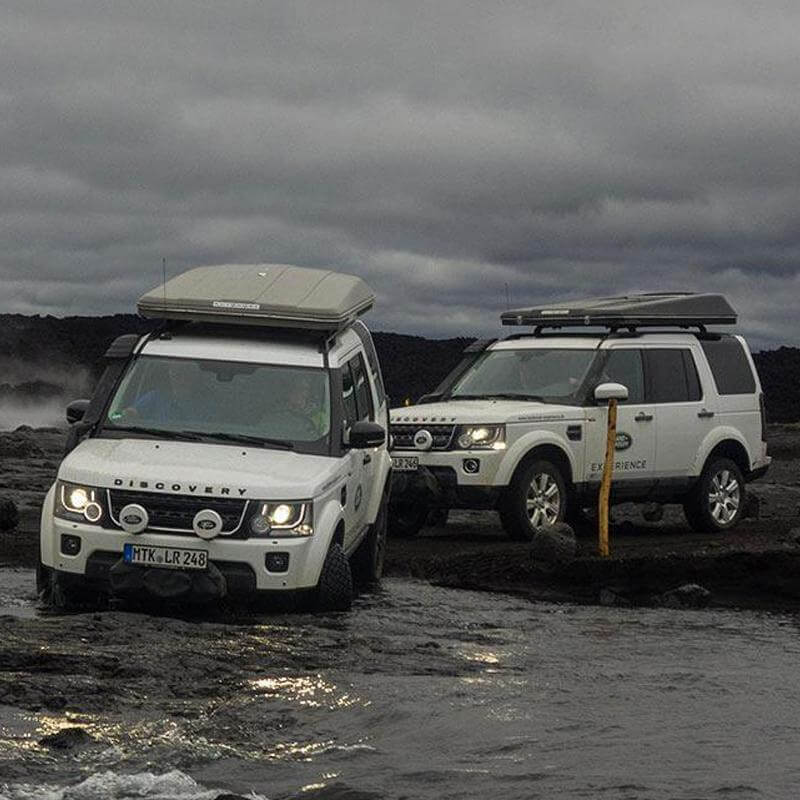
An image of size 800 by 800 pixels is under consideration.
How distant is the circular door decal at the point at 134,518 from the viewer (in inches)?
436

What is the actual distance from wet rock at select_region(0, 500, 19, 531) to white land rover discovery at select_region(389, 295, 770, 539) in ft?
12.1

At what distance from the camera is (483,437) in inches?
669

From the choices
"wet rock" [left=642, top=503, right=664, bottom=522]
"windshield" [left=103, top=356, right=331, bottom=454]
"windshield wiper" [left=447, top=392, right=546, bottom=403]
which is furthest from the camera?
"wet rock" [left=642, top=503, right=664, bottom=522]

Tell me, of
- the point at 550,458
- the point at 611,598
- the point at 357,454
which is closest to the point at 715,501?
the point at 550,458

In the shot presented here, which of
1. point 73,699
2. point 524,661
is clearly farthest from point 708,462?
point 73,699

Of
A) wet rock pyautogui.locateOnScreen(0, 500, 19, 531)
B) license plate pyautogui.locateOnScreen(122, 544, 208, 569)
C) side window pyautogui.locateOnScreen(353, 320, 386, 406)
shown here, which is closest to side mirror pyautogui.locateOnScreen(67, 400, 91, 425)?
license plate pyautogui.locateOnScreen(122, 544, 208, 569)

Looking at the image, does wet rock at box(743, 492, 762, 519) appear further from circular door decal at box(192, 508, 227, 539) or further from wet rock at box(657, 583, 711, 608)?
circular door decal at box(192, 508, 227, 539)

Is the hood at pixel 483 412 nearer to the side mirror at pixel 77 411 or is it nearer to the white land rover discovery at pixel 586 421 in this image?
the white land rover discovery at pixel 586 421

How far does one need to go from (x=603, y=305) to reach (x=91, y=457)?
856cm

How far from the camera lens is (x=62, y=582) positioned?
11375mm

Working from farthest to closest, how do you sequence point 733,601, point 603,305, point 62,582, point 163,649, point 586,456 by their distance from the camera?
point 603,305, point 586,456, point 733,601, point 62,582, point 163,649

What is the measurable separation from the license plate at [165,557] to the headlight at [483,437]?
626 cm

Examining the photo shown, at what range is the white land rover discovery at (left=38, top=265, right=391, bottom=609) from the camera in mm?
11086

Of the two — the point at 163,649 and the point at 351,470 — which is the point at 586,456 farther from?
the point at 163,649
